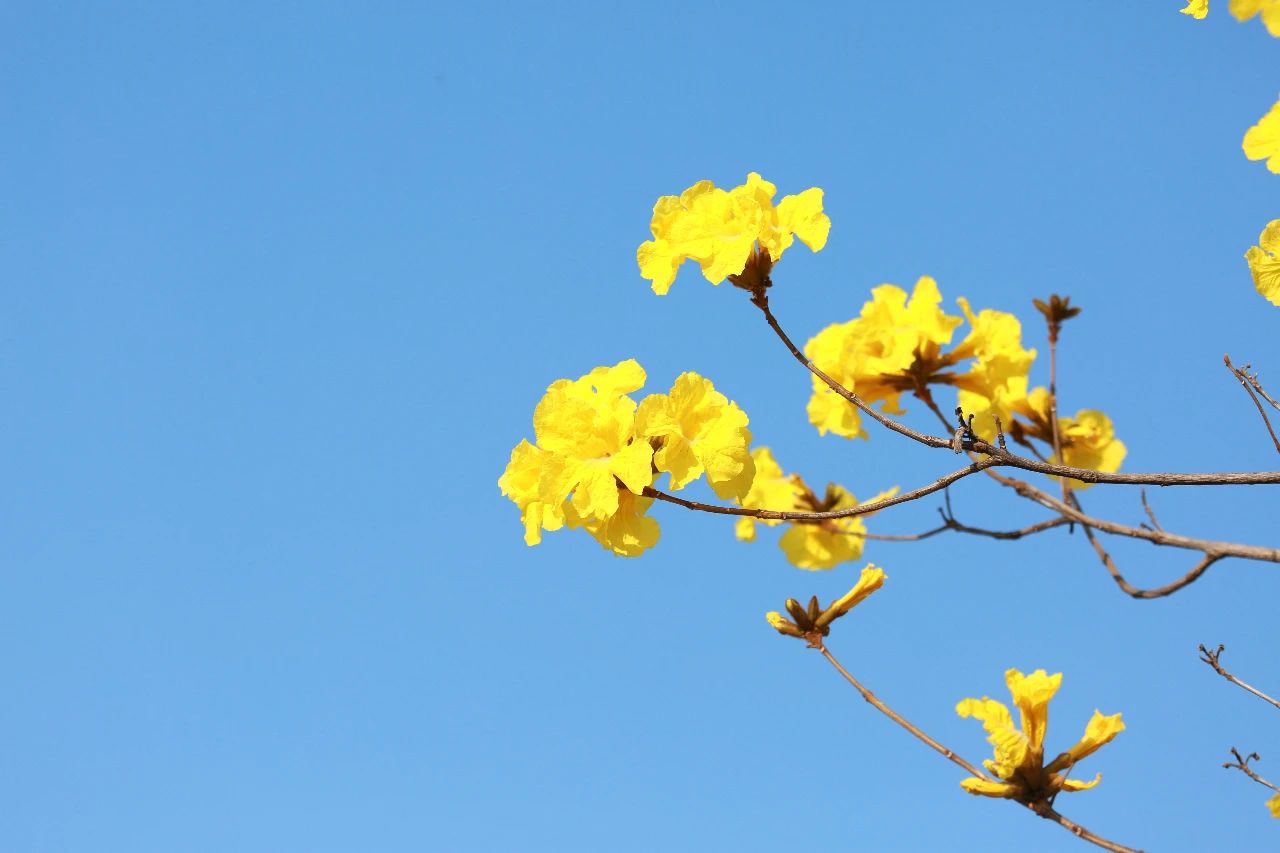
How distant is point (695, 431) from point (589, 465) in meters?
0.34

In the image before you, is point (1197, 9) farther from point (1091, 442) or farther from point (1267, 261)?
point (1091, 442)

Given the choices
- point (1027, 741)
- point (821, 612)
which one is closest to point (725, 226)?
point (821, 612)

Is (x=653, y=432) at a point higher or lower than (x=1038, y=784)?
higher

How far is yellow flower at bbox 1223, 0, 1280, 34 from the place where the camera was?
2.58 meters

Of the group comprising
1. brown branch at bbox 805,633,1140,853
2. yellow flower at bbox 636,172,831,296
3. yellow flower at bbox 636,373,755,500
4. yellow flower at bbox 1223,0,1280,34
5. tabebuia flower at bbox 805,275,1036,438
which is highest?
tabebuia flower at bbox 805,275,1036,438

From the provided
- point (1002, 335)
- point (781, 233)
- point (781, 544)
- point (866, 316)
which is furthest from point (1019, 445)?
point (781, 233)

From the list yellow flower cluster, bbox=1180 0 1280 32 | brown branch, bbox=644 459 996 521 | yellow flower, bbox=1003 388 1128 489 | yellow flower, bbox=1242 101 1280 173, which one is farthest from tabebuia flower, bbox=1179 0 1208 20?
yellow flower, bbox=1003 388 1128 489

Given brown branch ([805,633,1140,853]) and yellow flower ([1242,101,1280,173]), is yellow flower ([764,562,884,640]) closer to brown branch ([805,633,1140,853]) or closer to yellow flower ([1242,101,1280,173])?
brown branch ([805,633,1140,853])

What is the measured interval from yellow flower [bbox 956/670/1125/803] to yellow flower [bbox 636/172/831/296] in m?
1.85

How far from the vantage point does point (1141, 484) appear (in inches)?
104

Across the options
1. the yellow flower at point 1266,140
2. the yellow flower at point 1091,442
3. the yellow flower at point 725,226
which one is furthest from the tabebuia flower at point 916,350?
the yellow flower at point 1266,140

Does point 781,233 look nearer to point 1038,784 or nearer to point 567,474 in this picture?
point 567,474

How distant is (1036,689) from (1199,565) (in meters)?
0.86

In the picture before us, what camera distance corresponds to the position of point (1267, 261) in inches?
114
